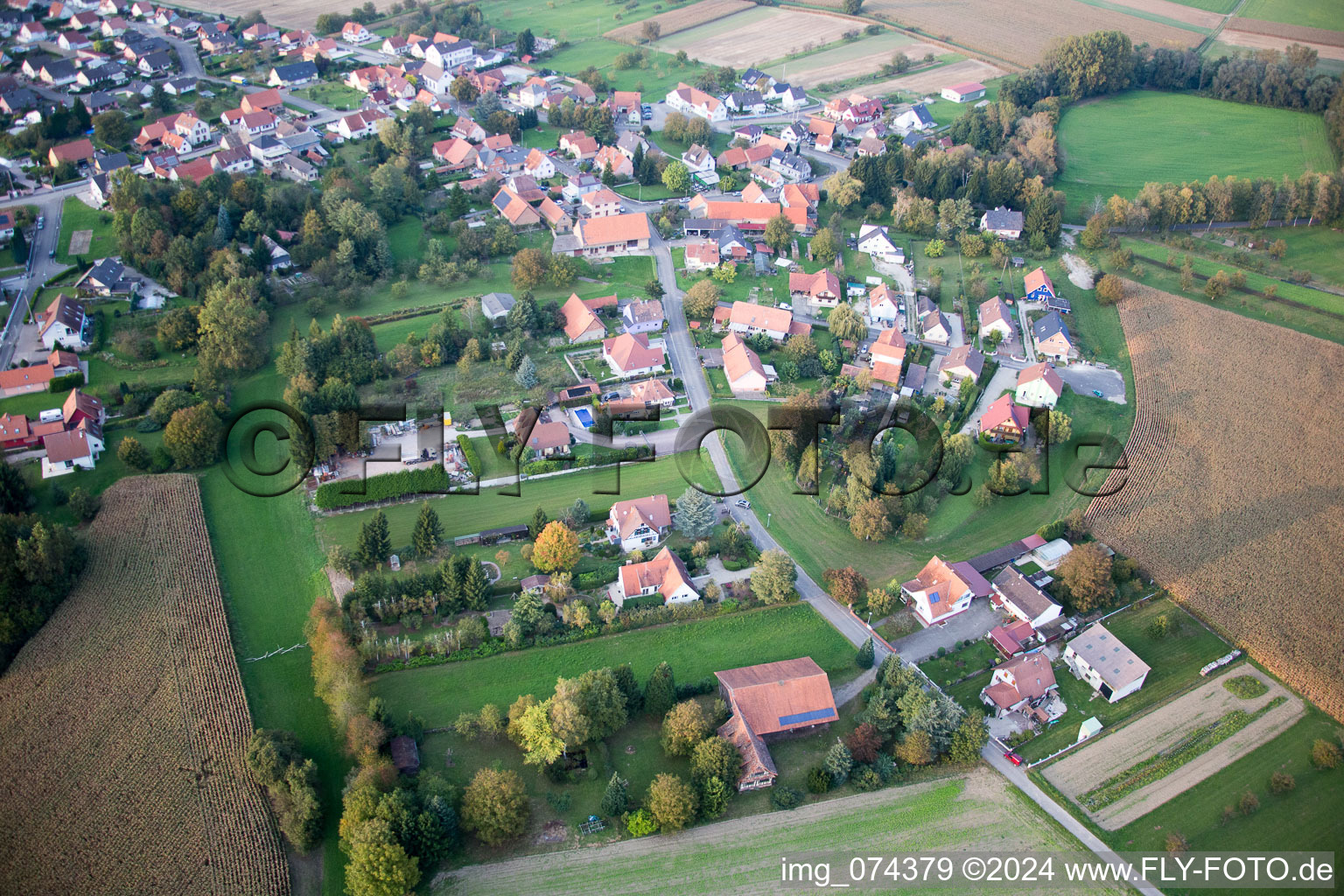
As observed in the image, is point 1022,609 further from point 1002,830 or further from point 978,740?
point 1002,830

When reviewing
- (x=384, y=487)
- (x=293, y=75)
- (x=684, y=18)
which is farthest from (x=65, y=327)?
(x=684, y=18)

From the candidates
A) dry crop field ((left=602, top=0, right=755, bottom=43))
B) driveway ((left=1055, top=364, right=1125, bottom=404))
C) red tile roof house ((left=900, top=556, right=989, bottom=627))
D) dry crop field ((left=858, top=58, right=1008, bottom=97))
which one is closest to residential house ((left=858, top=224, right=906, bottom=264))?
driveway ((left=1055, top=364, right=1125, bottom=404))

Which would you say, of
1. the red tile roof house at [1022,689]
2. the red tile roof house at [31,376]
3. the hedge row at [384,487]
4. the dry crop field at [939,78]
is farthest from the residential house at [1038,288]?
the red tile roof house at [31,376]

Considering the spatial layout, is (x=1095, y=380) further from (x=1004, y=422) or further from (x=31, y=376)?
(x=31, y=376)

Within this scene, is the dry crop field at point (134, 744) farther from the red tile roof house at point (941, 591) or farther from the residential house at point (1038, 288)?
the residential house at point (1038, 288)

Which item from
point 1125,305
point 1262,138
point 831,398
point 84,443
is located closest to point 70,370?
point 84,443

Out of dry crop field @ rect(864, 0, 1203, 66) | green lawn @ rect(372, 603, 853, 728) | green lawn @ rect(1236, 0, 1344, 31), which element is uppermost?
green lawn @ rect(1236, 0, 1344, 31)

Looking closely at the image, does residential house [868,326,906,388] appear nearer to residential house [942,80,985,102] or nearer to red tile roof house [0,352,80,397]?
red tile roof house [0,352,80,397]
